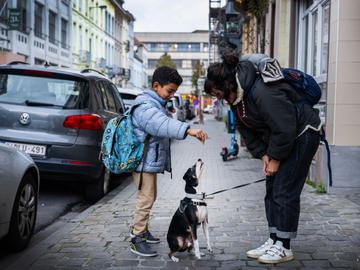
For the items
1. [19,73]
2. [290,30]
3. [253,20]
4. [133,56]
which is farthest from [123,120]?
[133,56]

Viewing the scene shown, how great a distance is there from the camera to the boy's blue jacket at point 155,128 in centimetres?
462

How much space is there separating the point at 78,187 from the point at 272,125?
575 centimetres

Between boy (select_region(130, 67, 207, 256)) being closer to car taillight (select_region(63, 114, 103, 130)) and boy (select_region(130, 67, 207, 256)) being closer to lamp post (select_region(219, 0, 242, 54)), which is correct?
car taillight (select_region(63, 114, 103, 130))

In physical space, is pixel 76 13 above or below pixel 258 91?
above

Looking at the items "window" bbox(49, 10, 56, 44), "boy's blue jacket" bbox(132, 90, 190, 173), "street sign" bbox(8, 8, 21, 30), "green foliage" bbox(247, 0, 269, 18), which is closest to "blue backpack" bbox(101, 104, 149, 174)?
"boy's blue jacket" bbox(132, 90, 190, 173)

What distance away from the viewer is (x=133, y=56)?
82312 mm

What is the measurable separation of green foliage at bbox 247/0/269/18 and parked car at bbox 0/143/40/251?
424 inches

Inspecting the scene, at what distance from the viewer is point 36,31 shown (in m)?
33.5

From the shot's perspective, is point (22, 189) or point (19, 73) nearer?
point (22, 189)

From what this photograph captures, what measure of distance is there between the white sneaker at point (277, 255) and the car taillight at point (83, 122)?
12.1ft

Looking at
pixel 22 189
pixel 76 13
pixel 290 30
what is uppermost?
pixel 76 13

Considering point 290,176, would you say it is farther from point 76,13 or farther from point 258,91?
point 76,13

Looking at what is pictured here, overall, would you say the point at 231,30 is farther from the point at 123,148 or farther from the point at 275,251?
the point at 275,251

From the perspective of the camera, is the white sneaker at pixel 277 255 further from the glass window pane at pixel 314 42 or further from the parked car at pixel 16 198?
the glass window pane at pixel 314 42
